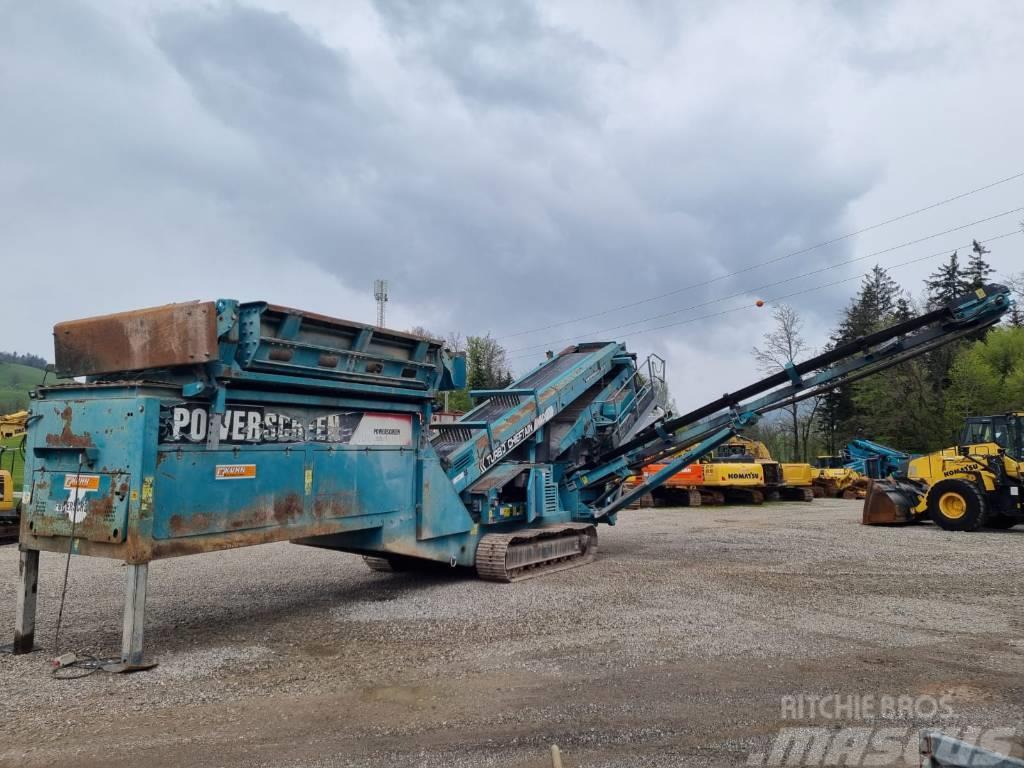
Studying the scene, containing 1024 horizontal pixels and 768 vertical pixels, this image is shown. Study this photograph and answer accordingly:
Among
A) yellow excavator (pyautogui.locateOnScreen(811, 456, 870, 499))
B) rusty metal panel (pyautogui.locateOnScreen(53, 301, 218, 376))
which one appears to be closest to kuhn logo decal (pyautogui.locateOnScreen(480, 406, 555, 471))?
rusty metal panel (pyautogui.locateOnScreen(53, 301, 218, 376))

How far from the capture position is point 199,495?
588cm

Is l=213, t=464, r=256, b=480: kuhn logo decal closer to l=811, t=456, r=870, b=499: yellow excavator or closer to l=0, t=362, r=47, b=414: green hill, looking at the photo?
l=811, t=456, r=870, b=499: yellow excavator

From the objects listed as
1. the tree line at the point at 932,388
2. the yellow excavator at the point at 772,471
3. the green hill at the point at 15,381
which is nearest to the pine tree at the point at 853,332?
the tree line at the point at 932,388

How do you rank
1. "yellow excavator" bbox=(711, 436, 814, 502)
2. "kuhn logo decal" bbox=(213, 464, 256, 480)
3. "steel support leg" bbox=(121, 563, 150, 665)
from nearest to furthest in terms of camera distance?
"steel support leg" bbox=(121, 563, 150, 665), "kuhn logo decal" bbox=(213, 464, 256, 480), "yellow excavator" bbox=(711, 436, 814, 502)

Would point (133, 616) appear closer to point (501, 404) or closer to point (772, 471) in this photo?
point (501, 404)

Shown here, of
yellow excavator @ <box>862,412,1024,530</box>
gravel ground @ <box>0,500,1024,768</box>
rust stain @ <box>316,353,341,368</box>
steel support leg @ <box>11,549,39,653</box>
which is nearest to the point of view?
gravel ground @ <box>0,500,1024,768</box>

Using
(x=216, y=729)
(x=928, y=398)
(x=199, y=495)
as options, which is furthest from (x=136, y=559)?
(x=928, y=398)

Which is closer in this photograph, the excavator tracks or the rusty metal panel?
the rusty metal panel

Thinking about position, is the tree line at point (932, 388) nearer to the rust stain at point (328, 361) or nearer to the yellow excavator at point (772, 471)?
the yellow excavator at point (772, 471)

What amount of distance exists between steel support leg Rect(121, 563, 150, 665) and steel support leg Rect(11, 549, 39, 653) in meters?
1.11

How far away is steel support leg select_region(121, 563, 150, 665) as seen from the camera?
5.43 metres

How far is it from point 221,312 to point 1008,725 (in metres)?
5.92

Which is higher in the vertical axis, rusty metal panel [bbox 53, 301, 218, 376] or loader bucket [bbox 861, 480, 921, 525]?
rusty metal panel [bbox 53, 301, 218, 376]

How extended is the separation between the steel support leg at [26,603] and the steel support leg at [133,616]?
3.63 feet
